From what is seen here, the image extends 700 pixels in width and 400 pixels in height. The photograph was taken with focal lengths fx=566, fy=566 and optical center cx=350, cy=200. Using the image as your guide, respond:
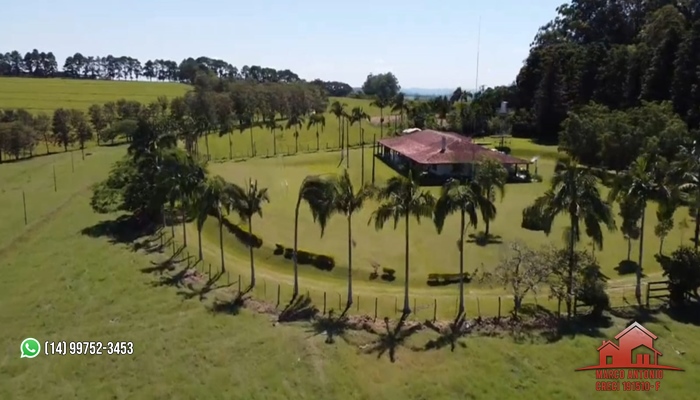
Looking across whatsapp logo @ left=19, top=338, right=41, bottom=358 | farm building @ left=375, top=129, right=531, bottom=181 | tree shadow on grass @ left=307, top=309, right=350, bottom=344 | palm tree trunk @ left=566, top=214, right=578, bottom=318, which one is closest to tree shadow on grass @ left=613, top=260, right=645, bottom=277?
palm tree trunk @ left=566, top=214, right=578, bottom=318

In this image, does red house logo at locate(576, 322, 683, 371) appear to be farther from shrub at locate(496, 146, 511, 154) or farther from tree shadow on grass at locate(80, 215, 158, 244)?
shrub at locate(496, 146, 511, 154)

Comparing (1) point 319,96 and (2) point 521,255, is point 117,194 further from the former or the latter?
(1) point 319,96

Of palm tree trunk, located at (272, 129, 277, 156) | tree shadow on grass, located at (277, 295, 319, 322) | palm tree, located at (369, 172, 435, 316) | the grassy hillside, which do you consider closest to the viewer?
tree shadow on grass, located at (277, 295, 319, 322)

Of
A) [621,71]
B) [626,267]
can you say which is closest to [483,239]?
[626,267]

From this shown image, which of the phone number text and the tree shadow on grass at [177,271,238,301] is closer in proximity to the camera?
the phone number text

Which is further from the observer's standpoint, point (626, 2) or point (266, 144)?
point (626, 2)

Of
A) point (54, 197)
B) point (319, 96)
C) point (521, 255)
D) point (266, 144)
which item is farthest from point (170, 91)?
point (521, 255)
